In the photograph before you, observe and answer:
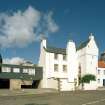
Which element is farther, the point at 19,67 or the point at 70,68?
the point at 70,68

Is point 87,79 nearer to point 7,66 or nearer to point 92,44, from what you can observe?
point 92,44

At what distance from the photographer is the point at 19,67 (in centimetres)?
6681

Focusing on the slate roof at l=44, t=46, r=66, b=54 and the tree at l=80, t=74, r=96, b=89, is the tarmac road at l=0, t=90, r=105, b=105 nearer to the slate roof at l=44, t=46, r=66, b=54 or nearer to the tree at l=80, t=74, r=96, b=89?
the tree at l=80, t=74, r=96, b=89

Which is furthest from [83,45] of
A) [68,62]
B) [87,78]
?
[87,78]

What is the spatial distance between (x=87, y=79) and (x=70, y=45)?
33.1ft

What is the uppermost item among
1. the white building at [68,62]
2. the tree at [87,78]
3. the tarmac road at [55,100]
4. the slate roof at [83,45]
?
the slate roof at [83,45]

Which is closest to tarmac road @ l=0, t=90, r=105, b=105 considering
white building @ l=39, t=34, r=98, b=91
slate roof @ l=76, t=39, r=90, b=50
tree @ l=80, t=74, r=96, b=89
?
white building @ l=39, t=34, r=98, b=91

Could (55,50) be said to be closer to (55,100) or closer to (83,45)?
(83,45)

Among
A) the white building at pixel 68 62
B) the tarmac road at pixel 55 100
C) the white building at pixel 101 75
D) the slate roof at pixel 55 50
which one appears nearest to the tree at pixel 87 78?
the white building at pixel 68 62

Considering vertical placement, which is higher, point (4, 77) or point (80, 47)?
point (80, 47)

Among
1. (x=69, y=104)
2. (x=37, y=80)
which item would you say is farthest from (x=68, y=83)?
(x=69, y=104)

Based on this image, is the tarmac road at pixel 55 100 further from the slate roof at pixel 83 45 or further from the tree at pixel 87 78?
the slate roof at pixel 83 45

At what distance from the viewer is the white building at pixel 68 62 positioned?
68.3m

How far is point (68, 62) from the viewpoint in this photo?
7131cm
